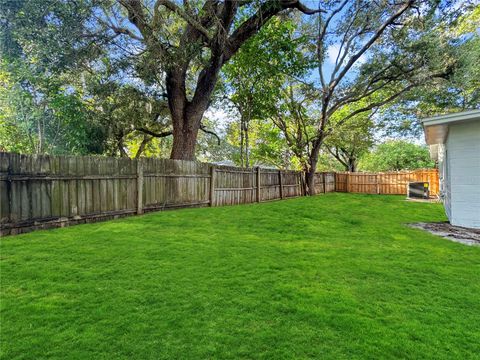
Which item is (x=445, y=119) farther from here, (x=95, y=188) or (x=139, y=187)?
(x=95, y=188)

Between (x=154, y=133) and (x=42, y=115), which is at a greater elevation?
(x=42, y=115)

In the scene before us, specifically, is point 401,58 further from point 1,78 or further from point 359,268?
point 1,78

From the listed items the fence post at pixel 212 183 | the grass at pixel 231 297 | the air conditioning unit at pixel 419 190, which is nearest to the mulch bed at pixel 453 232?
A: the grass at pixel 231 297

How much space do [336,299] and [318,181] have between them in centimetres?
1553

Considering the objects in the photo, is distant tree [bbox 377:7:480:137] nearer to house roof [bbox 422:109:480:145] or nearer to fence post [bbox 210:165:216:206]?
house roof [bbox 422:109:480:145]

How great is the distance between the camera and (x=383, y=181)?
1886 cm

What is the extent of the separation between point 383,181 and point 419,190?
4.68m

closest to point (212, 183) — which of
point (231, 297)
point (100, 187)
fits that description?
point (100, 187)

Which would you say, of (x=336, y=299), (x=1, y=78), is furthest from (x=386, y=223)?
(x=1, y=78)

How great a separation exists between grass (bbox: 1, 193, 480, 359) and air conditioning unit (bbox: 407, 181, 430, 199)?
10.8 metres

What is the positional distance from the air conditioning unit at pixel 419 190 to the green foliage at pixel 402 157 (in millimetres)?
13661

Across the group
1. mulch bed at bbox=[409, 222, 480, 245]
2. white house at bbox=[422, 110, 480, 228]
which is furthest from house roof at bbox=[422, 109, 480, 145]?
mulch bed at bbox=[409, 222, 480, 245]

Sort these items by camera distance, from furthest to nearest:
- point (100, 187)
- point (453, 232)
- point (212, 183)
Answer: point (212, 183)
point (453, 232)
point (100, 187)

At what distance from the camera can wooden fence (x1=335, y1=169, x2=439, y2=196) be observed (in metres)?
17.1
